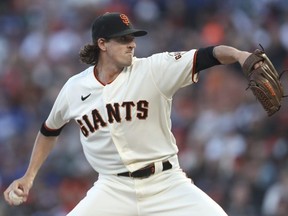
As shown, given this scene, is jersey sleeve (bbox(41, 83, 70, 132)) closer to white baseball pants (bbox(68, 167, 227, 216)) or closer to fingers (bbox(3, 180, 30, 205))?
fingers (bbox(3, 180, 30, 205))

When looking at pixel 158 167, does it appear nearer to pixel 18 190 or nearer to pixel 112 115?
pixel 112 115

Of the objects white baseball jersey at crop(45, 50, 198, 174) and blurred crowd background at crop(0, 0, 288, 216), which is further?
blurred crowd background at crop(0, 0, 288, 216)

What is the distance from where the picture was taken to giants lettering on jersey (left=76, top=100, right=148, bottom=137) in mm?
6211

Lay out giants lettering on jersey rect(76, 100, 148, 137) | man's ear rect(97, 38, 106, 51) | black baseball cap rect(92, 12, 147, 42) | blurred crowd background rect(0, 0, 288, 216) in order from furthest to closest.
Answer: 1. blurred crowd background rect(0, 0, 288, 216)
2. man's ear rect(97, 38, 106, 51)
3. black baseball cap rect(92, 12, 147, 42)
4. giants lettering on jersey rect(76, 100, 148, 137)

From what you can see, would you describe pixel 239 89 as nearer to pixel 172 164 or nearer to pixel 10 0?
pixel 172 164

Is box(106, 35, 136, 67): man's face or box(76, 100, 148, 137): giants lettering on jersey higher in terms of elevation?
box(106, 35, 136, 67): man's face

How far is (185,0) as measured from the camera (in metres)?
12.8

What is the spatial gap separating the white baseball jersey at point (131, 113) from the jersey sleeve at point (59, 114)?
111mm

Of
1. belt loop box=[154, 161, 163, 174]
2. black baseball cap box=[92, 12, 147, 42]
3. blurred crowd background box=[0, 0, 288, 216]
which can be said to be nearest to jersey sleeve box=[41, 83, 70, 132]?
black baseball cap box=[92, 12, 147, 42]

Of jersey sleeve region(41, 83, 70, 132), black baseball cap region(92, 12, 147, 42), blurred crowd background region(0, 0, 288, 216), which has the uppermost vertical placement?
black baseball cap region(92, 12, 147, 42)

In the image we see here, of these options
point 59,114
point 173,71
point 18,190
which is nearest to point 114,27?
point 173,71

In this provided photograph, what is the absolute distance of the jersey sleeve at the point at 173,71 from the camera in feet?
19.6

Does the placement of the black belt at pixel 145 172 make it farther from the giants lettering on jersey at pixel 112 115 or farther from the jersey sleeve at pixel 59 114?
the jersey sleeve at pixel 59 114

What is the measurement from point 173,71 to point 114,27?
620mm
